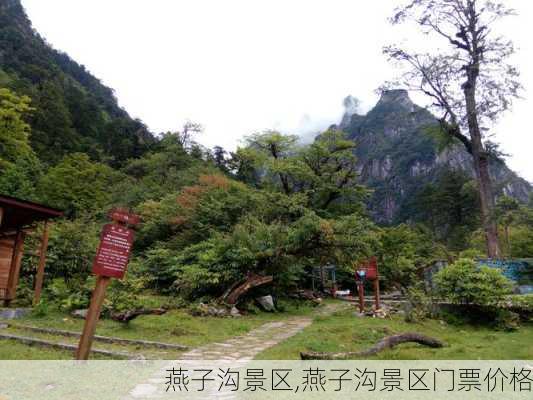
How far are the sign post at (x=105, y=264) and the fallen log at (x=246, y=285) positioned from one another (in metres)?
6.91

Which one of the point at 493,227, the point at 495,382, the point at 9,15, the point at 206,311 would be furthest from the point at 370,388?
the point at 9,15

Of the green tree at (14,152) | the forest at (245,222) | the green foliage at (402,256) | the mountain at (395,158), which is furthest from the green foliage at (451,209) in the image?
the green tree at (14,152)

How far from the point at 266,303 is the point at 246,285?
978 mm

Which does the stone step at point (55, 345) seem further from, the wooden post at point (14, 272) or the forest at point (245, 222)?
the wooden post at point (14, 272)

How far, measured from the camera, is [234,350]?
6.42 m

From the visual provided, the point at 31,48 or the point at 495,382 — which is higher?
the point at 31,48

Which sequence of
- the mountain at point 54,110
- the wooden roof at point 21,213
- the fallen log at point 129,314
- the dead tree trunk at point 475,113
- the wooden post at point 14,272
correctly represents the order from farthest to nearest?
the mountain at point 54,110 < the dead tree trunk at point 475,113 < the wooden post at point 14,272 < the wooden roof at point 21,213 < the fallen log at point 129,314

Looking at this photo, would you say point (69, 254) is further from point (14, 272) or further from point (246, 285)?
point (246, 285)

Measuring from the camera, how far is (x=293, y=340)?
734 centimetres

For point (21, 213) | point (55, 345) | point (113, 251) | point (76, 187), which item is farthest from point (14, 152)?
point (113, 251)

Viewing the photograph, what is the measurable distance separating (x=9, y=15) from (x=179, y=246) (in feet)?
239

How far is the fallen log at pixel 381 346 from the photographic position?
5203 millimetres

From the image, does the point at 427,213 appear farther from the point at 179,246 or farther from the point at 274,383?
the point at 274,383

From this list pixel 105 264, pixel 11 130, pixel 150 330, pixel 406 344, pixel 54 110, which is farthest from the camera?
pixel 54 110
